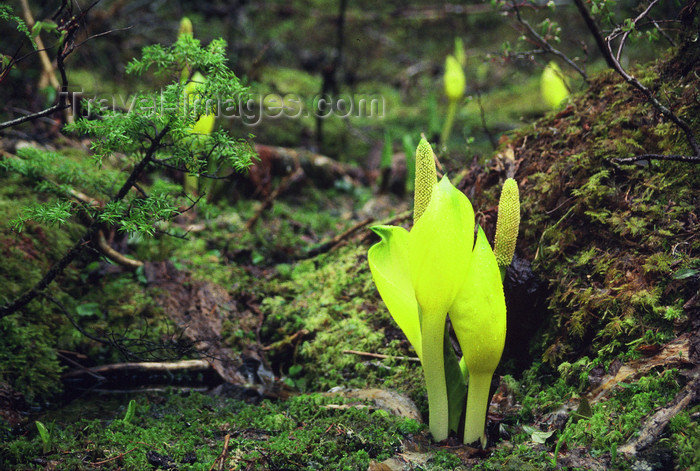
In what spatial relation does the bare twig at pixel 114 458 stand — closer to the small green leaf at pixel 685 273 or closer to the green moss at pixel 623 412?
the green moss at pixel 623 412

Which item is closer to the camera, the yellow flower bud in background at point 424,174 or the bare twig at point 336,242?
the yellow flower bud in background at point 424,174

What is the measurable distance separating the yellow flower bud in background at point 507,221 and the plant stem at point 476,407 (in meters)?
0.44

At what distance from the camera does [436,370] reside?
74.9 inches

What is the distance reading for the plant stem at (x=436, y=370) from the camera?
1.85 m

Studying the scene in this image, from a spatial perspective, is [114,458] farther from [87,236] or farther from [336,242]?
[336,242]

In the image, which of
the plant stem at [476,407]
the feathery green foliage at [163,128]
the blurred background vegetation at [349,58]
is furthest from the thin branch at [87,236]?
the blurred background vegetation at [349,58]

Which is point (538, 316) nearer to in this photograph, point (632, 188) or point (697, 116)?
point (632, 188)

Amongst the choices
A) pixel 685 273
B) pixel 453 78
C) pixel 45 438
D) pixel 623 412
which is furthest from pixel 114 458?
pixel 453 78

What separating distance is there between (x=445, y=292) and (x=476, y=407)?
483mm

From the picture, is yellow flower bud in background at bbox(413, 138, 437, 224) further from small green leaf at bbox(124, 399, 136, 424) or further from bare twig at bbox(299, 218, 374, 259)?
bare twig at bbox(299, 218, 374, 259)

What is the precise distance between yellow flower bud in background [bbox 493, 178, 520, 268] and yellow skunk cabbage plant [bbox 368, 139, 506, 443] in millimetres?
137

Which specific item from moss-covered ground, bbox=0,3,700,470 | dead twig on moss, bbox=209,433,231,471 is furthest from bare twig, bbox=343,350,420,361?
dead twig on moss, bbox=209,433,231,471

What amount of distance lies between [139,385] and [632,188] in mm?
2571

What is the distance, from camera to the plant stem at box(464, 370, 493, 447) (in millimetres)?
1902
